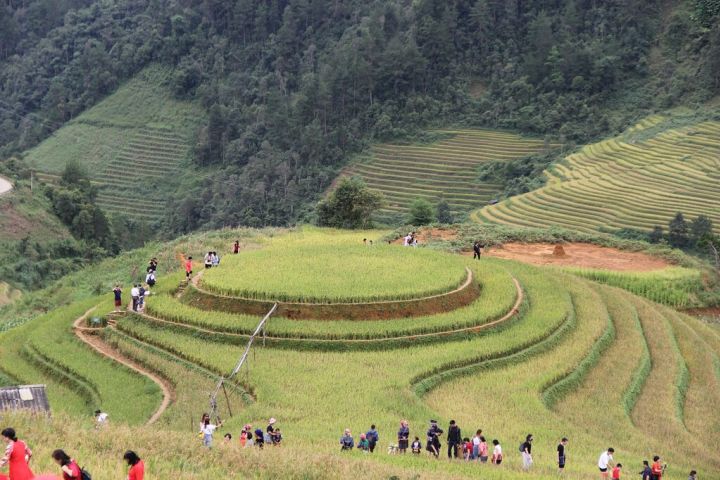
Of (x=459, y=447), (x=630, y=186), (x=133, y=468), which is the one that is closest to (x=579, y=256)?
(x=630, y=186)

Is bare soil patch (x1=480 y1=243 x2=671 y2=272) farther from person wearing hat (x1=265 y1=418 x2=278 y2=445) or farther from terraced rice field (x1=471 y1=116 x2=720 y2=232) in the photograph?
person wearing hat (x1=265 y1=418 x2=278 y2=445)

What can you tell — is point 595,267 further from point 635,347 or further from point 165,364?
point 165,364

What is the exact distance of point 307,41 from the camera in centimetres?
8119

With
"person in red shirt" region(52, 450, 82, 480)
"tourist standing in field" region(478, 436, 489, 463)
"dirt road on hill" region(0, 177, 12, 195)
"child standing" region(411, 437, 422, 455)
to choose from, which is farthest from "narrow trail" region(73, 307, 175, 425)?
"dirt road on hill" region(0, 177, 12, 195)

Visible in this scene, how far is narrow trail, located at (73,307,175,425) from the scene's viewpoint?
62.5 ft

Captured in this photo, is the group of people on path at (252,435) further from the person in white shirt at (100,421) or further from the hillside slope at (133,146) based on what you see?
the hillside slope at (133,146)

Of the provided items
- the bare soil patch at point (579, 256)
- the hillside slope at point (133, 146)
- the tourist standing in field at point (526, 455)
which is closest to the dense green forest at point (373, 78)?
the hillside slope at point (133, 146)

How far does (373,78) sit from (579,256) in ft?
118

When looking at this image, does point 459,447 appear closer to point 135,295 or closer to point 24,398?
point 24,398

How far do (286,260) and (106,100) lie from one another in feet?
200

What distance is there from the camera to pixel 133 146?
7662 centimetres

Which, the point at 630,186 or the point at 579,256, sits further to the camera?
the point at 630,186

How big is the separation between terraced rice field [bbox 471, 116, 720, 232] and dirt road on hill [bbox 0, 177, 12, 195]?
83.3 feet

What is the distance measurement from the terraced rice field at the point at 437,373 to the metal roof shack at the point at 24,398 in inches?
99.3
